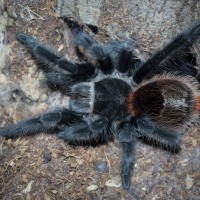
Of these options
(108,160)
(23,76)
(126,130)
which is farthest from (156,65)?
(23,76)

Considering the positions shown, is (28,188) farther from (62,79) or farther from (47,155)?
(62,79)

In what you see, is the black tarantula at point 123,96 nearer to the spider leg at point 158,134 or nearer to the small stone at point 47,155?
the spider leg at point 158,134

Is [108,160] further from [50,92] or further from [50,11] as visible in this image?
[50,11]

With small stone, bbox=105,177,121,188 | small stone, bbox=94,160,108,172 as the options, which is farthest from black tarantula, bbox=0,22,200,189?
small stone, bbox=94,160,108,172

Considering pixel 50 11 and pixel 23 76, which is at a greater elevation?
pixel 50 11

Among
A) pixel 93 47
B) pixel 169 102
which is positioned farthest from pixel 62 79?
pixel 169 102

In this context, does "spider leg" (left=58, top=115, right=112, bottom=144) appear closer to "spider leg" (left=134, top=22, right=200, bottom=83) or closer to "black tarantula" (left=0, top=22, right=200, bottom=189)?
"black tarantula" (left=0, top=22, right=200, bottom=189)

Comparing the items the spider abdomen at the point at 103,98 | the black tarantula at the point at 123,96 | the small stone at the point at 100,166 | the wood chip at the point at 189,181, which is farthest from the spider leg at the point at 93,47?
the wood chip at the point at 189,181
